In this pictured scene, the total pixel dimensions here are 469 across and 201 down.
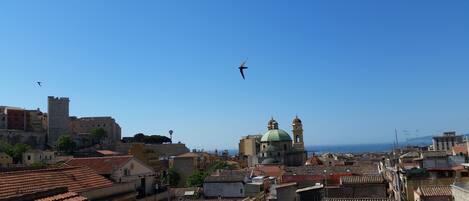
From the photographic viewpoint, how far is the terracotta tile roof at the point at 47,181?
47.7ft

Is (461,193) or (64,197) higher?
(64,197)

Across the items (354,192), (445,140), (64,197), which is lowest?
(354,192)

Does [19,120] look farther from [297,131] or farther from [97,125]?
[297,131]

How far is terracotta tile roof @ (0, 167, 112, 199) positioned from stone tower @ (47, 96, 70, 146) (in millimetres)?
117473

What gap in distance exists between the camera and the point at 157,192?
2733 cm

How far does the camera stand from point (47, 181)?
16.3 metres

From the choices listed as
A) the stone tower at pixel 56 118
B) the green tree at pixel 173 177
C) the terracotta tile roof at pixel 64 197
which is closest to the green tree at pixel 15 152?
the green tree at pixel 173 177

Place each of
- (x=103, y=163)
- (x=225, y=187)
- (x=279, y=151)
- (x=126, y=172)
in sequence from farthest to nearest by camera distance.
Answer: (x=279, y=151)
(x=225, y=187)
(x=103, y=163)
(x=126, y=172)

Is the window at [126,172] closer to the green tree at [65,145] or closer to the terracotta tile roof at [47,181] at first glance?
the terracotta tile roof at [47,181]

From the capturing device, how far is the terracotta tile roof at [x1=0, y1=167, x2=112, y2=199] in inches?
573

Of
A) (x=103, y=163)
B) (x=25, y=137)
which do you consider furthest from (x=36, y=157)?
(x=103, y=163)

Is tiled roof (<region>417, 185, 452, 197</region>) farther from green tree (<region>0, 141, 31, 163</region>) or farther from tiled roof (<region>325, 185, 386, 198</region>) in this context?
green tree (<region>0, 141, 31, 163</region>)

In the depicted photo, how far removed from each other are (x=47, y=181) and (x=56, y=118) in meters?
Answer: 123

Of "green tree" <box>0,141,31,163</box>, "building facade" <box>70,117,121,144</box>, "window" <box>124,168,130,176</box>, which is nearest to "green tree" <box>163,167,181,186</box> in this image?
"green tree" <box>0,141,31,163</box>
